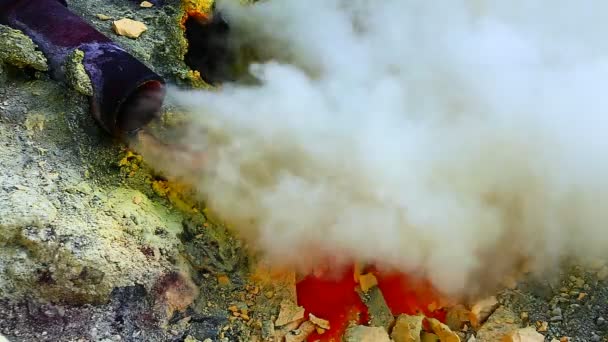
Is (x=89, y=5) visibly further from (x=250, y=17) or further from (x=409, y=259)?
(x=409, y=259)

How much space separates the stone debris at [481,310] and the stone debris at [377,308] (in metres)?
0.37

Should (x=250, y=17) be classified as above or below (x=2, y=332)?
above

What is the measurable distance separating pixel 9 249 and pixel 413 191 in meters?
1.79

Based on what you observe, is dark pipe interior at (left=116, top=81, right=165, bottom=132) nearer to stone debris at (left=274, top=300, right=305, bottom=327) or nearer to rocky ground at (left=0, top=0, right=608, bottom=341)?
rocky ground at (left=0, top=0, right=608, bottom=341)

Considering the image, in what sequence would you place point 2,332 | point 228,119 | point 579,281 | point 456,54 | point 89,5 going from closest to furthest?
1. point 2,332
2. point 579,281
3. point 228,119
4. point 456,54
5. point 89,5

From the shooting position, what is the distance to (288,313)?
9.06 feet

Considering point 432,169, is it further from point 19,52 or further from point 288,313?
point 19,52

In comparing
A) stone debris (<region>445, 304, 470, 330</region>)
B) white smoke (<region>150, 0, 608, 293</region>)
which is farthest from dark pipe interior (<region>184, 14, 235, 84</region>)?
stone debris (<region>445, 304, 470, 330</region>)

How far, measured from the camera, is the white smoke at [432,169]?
2879 mm

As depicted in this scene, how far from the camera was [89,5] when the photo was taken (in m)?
3.58

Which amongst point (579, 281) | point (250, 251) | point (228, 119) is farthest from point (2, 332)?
point (579, 281)

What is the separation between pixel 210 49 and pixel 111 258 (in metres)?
1.50

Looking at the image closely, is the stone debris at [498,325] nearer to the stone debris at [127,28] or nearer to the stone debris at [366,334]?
the stone debris at [366,334]

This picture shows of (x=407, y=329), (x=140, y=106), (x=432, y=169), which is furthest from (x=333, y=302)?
(x=140, y=106)
